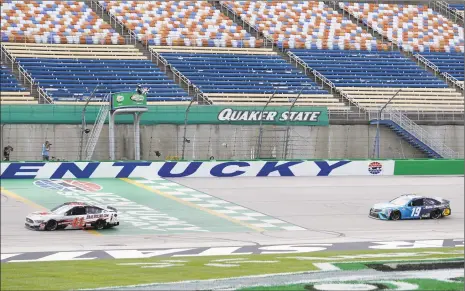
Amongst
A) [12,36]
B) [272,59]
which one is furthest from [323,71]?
[12,36]

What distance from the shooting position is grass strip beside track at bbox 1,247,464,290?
15703 mm

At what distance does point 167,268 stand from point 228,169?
1741cm

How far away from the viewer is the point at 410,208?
2856 cm

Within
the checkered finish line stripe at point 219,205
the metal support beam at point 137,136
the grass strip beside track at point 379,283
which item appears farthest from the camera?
the metal support beam at point 137,136

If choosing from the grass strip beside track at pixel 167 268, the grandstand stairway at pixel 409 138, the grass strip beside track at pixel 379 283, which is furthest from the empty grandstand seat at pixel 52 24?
the grass strip beside track at pixel 379 283

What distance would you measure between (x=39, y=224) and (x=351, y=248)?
26.6ft

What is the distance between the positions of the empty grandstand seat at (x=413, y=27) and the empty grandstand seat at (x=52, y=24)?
48.5ft

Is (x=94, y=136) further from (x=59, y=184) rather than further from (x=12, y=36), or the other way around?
(x=12, y=36)

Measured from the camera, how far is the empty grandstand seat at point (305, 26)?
50281 mm

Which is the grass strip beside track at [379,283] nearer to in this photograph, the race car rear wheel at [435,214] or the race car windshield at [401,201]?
the race car windshield at [401,201]

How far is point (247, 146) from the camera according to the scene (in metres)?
36.4

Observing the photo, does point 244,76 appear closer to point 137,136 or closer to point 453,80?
point 453,80

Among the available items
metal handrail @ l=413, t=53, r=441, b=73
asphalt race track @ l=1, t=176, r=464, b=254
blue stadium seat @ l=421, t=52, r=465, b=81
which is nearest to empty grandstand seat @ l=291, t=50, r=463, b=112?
metal handrail @ l=413, t=53, r=441, b=73

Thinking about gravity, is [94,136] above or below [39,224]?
above
